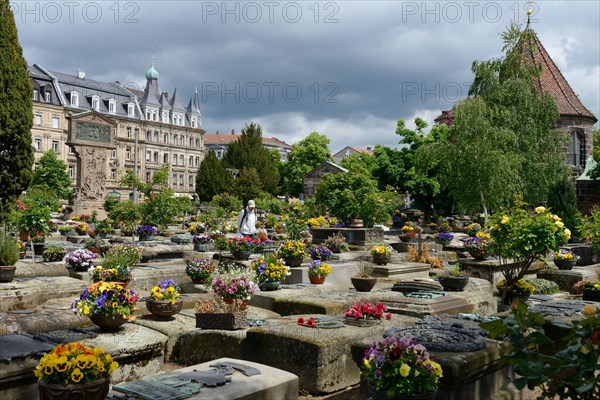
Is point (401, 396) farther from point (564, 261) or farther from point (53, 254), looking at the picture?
point (564, 261)

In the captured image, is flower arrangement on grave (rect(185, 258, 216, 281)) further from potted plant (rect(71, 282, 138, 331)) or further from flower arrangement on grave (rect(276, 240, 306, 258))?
potted plant (rect(71, 282, 138, 331))

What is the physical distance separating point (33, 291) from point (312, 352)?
6048 millimetres

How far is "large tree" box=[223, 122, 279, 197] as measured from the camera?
224ft

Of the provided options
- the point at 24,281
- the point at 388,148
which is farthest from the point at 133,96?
the point at 24,281

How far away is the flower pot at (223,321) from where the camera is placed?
7.84m

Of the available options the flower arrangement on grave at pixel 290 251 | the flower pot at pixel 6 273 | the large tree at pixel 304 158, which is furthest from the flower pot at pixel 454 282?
the large tree at pixel 304 158

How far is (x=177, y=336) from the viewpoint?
317 inches

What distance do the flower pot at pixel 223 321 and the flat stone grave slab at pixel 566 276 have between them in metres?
10.1

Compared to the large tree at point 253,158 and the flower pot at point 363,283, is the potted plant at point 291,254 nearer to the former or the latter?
the flower pot at point 363,283

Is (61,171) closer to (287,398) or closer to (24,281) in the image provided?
(24,281)

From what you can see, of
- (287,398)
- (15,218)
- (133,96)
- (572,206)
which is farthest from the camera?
(133,96)

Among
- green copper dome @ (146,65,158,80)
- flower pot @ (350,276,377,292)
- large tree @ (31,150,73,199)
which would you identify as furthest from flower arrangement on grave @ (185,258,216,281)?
green copper dome @ (146,65,158,80)

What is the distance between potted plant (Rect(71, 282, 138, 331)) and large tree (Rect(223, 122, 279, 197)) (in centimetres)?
5945

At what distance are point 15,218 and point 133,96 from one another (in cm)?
6723
